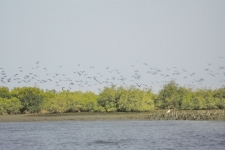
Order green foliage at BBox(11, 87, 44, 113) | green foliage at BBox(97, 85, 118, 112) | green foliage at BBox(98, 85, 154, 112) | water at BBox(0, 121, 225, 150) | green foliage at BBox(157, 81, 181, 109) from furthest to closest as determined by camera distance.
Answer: green foliage at BBox(11, 87, 44, 113), green foliage at BBox(157, 81, 181, 109), green foliage at BBox(97, 85, 118, 112), green foliage at BBox(98, 85, 154, 112), water at BBox(0, 121, 225, 150)

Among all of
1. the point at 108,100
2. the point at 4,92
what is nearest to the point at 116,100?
the point at 108,100

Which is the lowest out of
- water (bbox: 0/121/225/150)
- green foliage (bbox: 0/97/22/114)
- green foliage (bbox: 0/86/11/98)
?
water (bbox: 0/121/225/150)

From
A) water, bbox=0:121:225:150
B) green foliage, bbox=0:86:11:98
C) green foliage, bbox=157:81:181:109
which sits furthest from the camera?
green foliage, bbox=0:86:11:98

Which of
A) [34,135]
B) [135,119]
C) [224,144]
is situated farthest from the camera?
[135,119]

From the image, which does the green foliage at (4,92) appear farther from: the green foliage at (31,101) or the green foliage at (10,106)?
the green foliage at (10,106)

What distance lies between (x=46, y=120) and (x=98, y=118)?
27.6 ft

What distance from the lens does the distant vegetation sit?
81062 mm

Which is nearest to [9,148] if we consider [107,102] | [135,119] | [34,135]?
[34,135]

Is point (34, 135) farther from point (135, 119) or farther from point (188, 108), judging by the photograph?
point (188, 108)

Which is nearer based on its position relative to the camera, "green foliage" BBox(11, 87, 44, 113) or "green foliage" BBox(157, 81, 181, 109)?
"green foliage" BBox(157, 81, 181, 109)

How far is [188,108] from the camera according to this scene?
82.1 metres

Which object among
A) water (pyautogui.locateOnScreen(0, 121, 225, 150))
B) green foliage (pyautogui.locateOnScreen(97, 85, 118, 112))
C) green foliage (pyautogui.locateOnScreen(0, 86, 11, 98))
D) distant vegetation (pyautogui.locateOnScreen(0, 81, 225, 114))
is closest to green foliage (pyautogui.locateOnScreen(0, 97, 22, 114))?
distant vegetation (pyautogui.locateOnScreen(0, 81, 225, 114))

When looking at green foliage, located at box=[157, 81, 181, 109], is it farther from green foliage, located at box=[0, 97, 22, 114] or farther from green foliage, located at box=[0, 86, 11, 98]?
green foliage, located at box=[0, 86, 11, 98]

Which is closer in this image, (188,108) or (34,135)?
(34,135)
